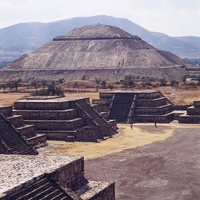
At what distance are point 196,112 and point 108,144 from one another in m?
19.6

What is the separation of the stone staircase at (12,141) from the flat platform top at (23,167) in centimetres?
1032

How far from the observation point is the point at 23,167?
24172mm

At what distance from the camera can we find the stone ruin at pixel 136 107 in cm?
6291

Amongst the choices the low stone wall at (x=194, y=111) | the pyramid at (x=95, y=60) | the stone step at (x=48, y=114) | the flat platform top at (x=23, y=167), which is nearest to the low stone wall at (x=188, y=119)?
the low stone wall at (x=194, y=111)

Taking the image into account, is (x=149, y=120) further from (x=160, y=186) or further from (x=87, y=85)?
(x=87, y=85)

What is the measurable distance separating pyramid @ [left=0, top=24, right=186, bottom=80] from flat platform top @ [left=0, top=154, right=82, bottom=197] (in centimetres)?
10162

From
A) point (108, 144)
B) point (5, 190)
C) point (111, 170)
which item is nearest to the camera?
point (5, 190)

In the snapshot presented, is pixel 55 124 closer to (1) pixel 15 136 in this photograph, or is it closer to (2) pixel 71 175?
(1) pixel 15 136

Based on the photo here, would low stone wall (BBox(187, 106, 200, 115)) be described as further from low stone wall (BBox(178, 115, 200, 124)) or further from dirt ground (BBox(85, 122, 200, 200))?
dirt ground (BBox(85, 122, 200, 200))

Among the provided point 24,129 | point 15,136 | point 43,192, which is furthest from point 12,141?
point 43,192

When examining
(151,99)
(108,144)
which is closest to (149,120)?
(151,99)

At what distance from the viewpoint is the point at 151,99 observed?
210 ft

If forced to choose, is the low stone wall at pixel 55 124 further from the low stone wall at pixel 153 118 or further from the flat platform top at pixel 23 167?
the flat platform top at pixel 23 167

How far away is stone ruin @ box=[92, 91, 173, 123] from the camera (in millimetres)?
62906
